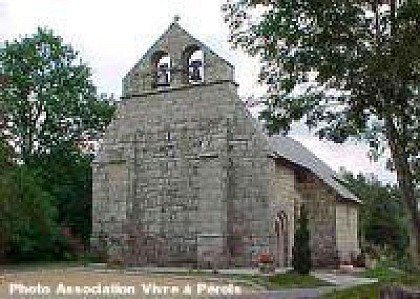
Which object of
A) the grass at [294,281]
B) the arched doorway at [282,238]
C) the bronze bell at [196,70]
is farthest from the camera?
the bronze bell at [196,70]

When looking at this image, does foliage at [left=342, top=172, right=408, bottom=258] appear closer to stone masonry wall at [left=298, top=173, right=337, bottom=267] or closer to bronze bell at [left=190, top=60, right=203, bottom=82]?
stone masonry wall at [left=298, top=173, right=337, bottom=267]

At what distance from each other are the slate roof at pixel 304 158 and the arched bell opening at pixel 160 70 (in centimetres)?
635

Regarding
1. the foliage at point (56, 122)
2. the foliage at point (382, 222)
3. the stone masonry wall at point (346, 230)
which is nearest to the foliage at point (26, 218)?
the foliage at point (56, 122)

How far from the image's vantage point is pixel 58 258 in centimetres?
3953

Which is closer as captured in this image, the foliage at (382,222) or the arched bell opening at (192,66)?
the arched bell opening at (192,66)

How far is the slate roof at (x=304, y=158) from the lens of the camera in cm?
3628

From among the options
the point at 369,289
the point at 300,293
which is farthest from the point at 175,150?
the point at 369,289

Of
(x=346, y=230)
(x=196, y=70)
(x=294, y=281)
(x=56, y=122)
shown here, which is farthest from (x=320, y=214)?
(x=56, y=122)

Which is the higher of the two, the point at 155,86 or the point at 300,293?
the point at 155,86

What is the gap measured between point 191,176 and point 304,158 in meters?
11.1

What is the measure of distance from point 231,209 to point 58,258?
40.0 feet

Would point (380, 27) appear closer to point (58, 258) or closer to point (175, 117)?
point (175, 117)

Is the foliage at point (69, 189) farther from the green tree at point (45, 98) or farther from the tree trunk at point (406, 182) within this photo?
the tree trunk at point (406, 182)

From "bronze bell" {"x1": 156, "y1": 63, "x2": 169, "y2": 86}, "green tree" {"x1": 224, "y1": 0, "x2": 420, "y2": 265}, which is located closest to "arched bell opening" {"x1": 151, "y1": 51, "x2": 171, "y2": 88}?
"bronze bell" {"x1": 156, "y1": 63, "x2": 169, "y2": 86}
